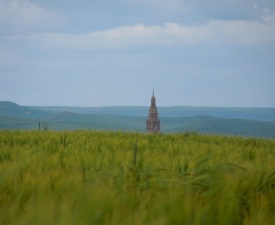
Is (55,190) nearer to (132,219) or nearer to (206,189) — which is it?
(132,219)

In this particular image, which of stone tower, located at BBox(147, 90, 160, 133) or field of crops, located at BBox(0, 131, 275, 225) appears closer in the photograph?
field of crops, located at BBox(0, 131, 275, 225)

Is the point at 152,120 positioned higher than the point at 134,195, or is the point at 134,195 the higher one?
the point at 134,195

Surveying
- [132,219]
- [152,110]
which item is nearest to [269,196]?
[132,219]

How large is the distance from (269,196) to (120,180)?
4.12 ft

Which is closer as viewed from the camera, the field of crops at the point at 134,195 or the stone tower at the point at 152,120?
the field of crops at the point at 134,195

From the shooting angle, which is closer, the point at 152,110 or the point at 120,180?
the point at 120,180

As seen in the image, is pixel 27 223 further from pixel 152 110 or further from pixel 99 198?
pixel 152 110

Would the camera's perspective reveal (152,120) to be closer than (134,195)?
No

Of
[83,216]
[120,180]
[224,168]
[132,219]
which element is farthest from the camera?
[224,168]

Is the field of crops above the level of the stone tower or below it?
above

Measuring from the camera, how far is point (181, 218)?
224 cm

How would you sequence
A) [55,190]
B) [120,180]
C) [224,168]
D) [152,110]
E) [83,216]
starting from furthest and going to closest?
[152,110], [224,168], [120,180], [55,190], [83,216]

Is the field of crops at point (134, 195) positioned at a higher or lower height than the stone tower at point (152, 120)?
higher

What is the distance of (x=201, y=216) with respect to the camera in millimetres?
2297
